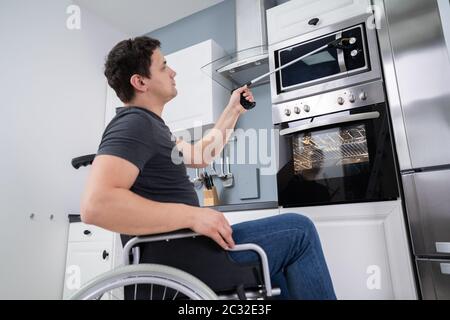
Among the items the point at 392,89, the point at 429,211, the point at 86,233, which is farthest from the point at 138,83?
the point at 86,233

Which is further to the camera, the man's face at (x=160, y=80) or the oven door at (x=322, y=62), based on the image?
the oven door at (x=322, y=62)

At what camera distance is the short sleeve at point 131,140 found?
0.70 m

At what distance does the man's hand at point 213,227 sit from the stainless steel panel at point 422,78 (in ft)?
2.78

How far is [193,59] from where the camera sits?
214 cm

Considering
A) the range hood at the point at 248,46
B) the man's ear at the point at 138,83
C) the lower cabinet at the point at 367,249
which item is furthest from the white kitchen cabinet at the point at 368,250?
the range hood at the point at 248,46

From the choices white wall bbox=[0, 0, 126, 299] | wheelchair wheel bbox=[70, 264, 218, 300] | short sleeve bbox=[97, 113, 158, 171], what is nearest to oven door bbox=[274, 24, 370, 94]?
short sleeve bbox=[97, 113, 158, 171]

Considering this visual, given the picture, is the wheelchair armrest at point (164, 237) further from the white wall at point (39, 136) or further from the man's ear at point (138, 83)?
the white wall at point (39, 136)

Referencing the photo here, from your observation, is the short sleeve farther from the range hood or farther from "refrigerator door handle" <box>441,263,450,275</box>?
the range hood

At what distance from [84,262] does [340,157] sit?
1670mm

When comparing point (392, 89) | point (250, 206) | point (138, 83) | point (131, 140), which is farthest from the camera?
point (250, 206)

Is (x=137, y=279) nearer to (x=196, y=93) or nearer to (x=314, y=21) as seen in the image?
(x=314, y=21)

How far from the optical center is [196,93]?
2.08 meters

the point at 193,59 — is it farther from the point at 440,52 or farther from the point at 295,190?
the point at 440,52
